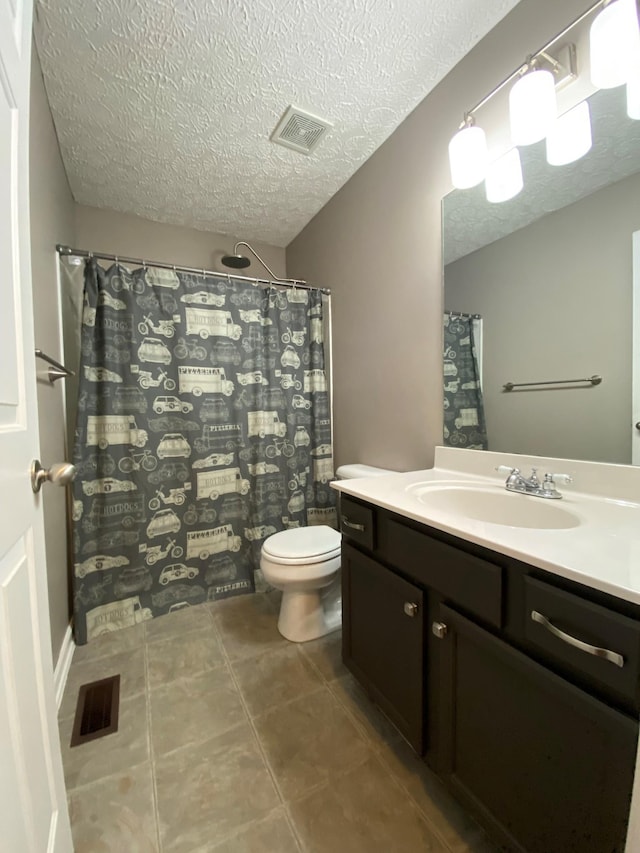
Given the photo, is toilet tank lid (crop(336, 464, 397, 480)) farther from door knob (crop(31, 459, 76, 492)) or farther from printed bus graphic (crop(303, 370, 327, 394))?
door knob (crop(31, 459, 76, 492))

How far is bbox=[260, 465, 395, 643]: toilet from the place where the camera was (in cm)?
146

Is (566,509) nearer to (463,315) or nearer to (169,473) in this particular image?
(463,315)

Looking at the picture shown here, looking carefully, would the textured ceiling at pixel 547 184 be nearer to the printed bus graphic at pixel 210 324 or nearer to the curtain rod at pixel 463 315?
Answer: the curtain rod at pixel 463 315

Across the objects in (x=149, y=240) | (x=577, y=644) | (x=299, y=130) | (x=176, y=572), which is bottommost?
(x=176, y=572)

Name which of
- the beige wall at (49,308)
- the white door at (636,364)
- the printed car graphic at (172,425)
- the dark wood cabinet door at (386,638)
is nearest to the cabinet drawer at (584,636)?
the dark wood cabinet door at (386,638)

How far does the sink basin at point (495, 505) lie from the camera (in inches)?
36.6

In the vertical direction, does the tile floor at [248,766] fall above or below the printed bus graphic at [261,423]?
below

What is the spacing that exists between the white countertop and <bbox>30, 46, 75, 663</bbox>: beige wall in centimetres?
118

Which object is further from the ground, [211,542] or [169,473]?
[169,473]

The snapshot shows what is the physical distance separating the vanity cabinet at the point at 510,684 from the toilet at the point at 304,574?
0.46 meters

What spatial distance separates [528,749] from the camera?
666 millimetres

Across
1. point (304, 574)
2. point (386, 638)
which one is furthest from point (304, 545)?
point (386, 638)

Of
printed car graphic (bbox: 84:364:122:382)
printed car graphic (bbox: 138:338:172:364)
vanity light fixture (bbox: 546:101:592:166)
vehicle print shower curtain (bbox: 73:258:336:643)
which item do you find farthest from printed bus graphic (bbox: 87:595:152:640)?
vanity light fixture (bbox: 546:101:592:166)

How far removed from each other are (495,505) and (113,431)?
1.73m
